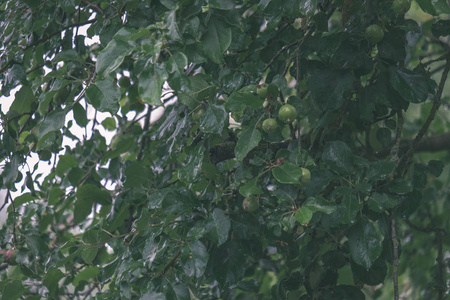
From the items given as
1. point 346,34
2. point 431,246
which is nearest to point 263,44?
point 346,34

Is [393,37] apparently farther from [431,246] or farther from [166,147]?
→ [431,246]

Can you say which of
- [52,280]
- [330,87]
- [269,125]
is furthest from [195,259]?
[52,280]

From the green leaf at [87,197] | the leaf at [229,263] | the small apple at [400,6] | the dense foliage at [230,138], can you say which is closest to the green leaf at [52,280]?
the dense foliage at [230,138]

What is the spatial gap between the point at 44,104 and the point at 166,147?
1.58 ft

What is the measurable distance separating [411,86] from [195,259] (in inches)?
25.0

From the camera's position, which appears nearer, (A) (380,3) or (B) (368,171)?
(B) (368,171)

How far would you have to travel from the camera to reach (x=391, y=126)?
1.78 metres

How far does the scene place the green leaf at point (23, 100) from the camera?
5.94ft

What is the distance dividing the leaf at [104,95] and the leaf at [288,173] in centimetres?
32

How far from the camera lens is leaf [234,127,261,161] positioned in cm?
121

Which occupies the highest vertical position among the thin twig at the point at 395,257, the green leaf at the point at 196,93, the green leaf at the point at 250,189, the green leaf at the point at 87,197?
the green leaf at the point at 196,93

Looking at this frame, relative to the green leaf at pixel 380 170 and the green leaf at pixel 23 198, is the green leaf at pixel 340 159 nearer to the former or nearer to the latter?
the green leaf at pixel 380 170

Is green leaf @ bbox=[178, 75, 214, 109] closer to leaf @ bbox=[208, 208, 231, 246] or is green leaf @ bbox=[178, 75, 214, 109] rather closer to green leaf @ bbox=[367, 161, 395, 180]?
leaf @ bbox=[208, 208, 231, 246]

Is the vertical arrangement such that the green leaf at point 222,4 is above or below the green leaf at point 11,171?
above
